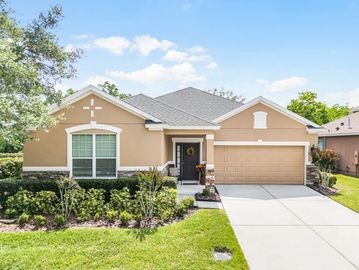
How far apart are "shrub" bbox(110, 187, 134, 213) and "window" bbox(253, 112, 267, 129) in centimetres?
897

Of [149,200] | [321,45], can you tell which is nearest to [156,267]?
[149,200]

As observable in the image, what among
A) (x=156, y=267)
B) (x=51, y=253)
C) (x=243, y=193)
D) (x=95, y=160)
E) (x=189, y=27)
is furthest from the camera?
(x=189, y=27)

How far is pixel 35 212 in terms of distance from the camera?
9555 mm

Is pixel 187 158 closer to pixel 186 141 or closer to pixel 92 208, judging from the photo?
pixel 186 141

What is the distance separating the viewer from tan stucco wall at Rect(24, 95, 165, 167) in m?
12.6

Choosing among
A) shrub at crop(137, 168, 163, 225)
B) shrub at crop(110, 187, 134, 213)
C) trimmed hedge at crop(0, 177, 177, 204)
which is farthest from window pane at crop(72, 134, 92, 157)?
shrub at crop(137, 168, 163, 225)

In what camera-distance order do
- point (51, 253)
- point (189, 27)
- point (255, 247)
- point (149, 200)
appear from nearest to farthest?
point (51, 253)
point (255, 247)
point (149, 200)
point (189, 27)

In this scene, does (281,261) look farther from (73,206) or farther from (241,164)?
(241,164)

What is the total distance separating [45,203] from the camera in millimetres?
9703

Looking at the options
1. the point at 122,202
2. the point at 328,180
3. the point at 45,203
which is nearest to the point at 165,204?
the point at 122,202

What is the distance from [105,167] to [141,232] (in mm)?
5417

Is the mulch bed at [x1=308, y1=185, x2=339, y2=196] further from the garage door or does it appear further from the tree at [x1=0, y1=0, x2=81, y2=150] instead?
the tree at [x1=0, y1=0, x2=81, y2=150]

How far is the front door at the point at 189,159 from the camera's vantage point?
1648 cm

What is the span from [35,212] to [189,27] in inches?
467
